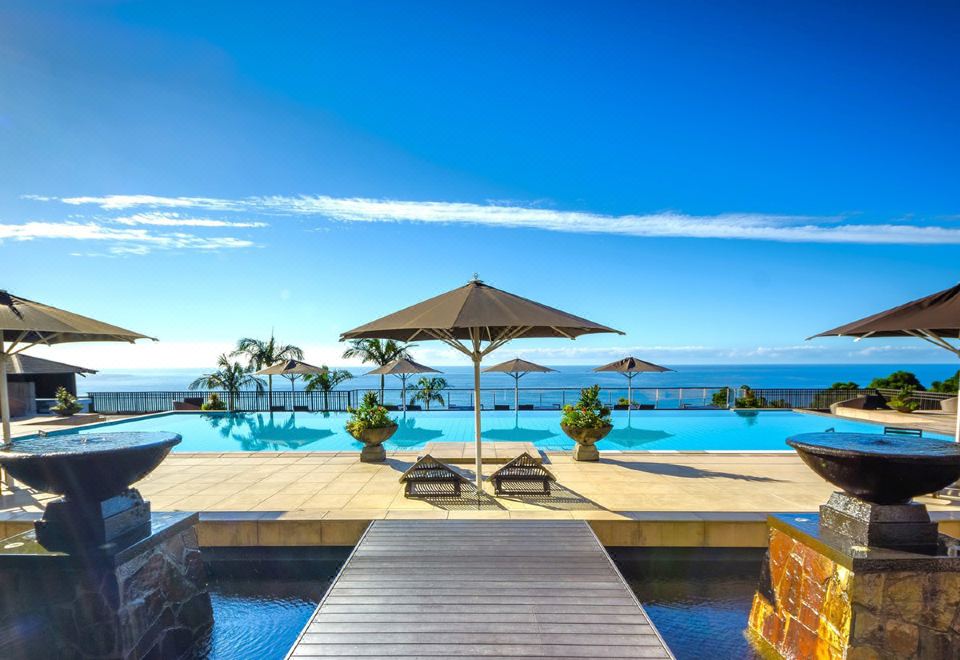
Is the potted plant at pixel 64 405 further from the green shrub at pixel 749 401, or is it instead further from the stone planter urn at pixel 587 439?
the green shrub at pixel 749 401

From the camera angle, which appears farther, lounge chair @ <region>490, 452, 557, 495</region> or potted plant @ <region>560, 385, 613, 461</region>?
potted plant @ <region>560, 385, 613, 461</region>

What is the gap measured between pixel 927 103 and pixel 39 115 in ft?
66.6

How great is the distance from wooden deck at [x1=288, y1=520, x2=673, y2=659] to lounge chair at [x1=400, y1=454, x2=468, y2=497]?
1.45 meters

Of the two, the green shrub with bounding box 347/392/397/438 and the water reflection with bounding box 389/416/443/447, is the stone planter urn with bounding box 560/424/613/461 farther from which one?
the water reflection with bounding box 389/416/443/447

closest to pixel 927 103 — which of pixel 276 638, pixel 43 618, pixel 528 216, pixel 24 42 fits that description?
pixel 528 216

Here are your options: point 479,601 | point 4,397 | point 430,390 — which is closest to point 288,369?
point 430,390

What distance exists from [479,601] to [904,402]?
1967 cm

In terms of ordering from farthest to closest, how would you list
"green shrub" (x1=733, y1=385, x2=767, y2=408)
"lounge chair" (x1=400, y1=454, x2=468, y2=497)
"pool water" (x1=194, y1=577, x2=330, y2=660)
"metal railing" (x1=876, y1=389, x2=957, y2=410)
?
"green shrub" (x1=733, y1=385, x2=767, y2=408) < "metal railing" (x1=876, y1=389, x2=957, y2=410) < "lounge chair" (x1=400, y1=454, x2=468, y2=497) < "pool water" (x1=194, y1=577, x2=330, y2=660)

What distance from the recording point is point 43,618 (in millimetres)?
3078

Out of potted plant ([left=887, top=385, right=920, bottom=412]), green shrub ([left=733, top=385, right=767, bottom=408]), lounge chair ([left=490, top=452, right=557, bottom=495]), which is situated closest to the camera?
lounge chair ([left=490, top=452, right=557, bottom=495])

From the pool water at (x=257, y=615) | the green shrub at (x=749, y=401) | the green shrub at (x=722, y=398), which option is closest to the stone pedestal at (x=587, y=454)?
the pool water at (x=257, y=615)

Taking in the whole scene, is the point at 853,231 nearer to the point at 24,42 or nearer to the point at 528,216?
the point at 528,216

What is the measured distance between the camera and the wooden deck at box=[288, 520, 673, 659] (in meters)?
2.83

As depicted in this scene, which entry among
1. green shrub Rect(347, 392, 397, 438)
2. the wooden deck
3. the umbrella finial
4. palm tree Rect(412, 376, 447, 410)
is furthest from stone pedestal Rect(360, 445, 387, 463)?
palm tree Rect(412, 376, 447, 410)
